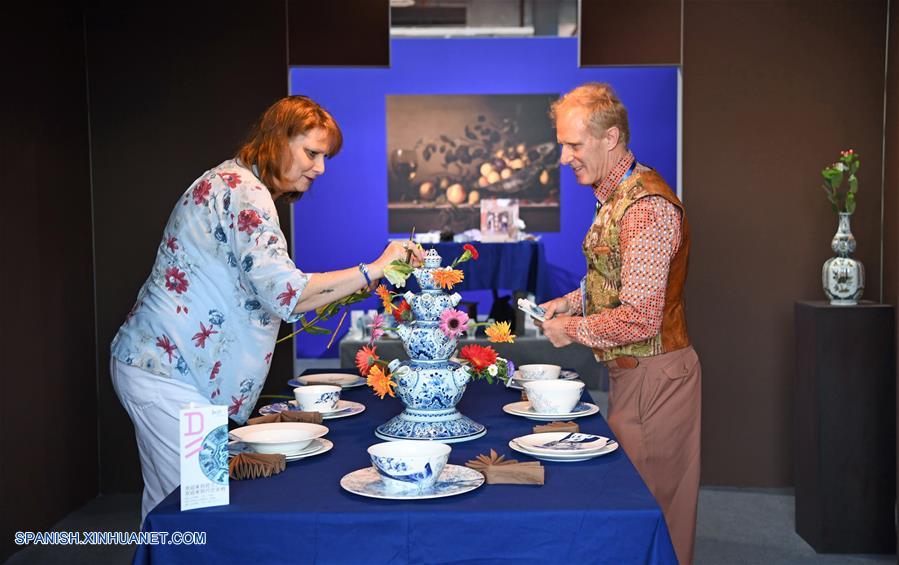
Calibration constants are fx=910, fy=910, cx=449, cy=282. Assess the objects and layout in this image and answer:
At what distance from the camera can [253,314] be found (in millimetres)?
2229

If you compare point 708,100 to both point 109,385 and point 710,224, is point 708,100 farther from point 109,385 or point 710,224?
point 109,385

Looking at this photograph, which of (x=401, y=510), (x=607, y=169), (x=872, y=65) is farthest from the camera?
(x=872, y=65)

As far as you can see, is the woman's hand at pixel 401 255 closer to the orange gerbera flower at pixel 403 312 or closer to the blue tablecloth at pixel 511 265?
the orange gerbera flower at pixel 403 312

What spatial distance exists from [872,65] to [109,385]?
377 centimetres

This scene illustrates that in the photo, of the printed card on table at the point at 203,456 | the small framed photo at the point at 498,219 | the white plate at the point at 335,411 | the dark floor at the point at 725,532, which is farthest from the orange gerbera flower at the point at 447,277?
the small framed photo at the point at 498,219

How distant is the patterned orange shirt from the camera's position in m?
2.29

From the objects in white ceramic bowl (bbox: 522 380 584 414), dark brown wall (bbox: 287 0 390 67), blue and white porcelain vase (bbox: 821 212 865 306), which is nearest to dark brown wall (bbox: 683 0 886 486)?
blue and white porcelain vase (bbox: 821 212 865 306)

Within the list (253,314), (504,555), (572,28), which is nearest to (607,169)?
(253,314)

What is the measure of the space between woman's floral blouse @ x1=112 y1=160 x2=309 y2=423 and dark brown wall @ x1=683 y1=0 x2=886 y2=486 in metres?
2.58

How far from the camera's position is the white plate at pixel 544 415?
218 cm

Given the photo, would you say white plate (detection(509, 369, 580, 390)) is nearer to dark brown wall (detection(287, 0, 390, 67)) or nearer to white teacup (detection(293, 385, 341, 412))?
white teacup (detection(293, 385, 341, 412))

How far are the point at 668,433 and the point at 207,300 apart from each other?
50.5 inches

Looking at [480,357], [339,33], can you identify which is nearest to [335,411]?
[480,357]

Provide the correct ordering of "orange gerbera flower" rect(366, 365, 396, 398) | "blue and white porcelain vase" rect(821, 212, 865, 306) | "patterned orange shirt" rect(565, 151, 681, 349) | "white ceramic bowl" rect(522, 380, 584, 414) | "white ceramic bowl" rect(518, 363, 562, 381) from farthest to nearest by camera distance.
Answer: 1. "blue and white porcelain vase" rect(821, 212, 865, 306)
2. "white ceramic bowl" rect(518, 363, 562, 381)
3. "patterned orange shirt" rect(565, 151, 681, 349)
4. "white ceramic bowl" rect(522, 380, 584, 414)
5. "orange gerbera flower" rect(366, 365, 396, 398)
